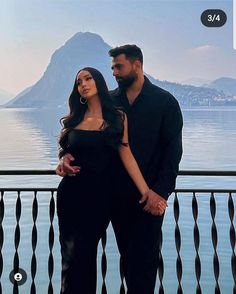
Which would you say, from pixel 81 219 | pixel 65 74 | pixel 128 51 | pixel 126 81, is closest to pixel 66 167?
pixel 81 219

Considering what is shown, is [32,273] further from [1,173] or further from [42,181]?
[42,181]

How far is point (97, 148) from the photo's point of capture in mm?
1519

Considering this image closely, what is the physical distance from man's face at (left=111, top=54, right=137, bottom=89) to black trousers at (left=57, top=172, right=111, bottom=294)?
0.41 meters

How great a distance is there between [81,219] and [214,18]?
145 centimetres

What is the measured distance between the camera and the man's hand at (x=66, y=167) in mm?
1527

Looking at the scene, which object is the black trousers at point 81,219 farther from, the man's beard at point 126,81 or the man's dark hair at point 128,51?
the man's dark hair at point 128,51

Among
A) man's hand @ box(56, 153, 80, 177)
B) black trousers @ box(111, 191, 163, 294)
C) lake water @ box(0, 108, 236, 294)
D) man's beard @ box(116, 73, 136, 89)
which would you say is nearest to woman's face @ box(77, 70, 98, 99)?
man's beard @ box(116, 73, 136, 89)

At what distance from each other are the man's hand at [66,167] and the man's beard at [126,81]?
0.36 m

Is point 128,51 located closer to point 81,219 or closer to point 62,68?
point 81,219

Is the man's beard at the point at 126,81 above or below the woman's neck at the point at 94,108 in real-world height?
above

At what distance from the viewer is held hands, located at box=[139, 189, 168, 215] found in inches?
60.2

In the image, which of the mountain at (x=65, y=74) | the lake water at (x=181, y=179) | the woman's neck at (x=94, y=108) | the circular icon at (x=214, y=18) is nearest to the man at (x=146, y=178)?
the woman's neck at (x=94, y=108)

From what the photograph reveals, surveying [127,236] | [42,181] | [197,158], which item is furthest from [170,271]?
[197,158]

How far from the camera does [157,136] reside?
158cm
